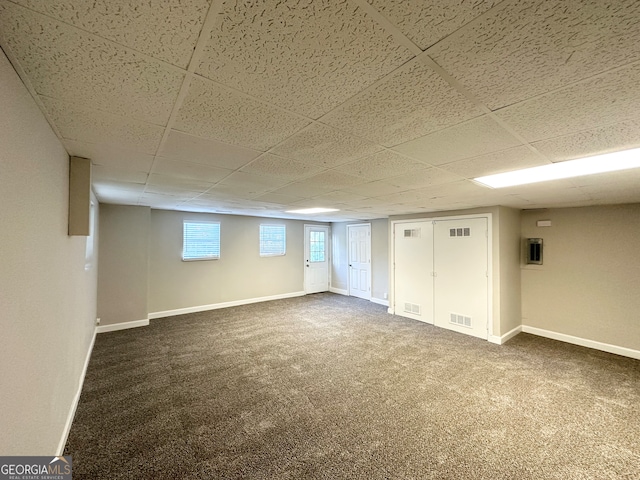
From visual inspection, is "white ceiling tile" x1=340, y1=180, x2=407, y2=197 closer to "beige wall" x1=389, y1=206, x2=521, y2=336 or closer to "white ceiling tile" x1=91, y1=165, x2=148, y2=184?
"white ceiling tile" x1=91, y1=165, x2=148, y2=184

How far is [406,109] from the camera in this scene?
4.10 ft

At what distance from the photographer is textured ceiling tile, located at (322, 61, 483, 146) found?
1.04m

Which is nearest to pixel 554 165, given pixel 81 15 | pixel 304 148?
pixel 304 148

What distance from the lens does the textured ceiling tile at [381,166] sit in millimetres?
1945

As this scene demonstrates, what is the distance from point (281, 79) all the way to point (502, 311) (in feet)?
16.1

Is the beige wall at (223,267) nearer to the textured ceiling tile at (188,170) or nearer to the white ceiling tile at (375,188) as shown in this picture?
the textured ceiling tile at (188,170)

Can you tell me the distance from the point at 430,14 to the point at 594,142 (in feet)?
5.37

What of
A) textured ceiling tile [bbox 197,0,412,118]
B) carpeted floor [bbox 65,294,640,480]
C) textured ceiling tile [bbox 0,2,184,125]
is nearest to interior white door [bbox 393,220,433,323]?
carpeted floor [bbox 65,294,640,480]

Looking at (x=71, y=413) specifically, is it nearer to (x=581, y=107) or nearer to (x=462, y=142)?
(x=462, y=142)

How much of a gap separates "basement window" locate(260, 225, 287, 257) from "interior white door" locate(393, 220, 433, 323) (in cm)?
317

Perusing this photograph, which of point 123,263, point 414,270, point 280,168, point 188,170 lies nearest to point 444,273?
point 414,270

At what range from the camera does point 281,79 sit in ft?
3.39

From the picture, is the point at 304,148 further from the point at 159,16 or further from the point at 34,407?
the point at 34,407

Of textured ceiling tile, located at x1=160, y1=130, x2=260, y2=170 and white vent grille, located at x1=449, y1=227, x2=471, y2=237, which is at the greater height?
textured ceiling tile, located at x1=160, y1=130, x2=260, y2=170
